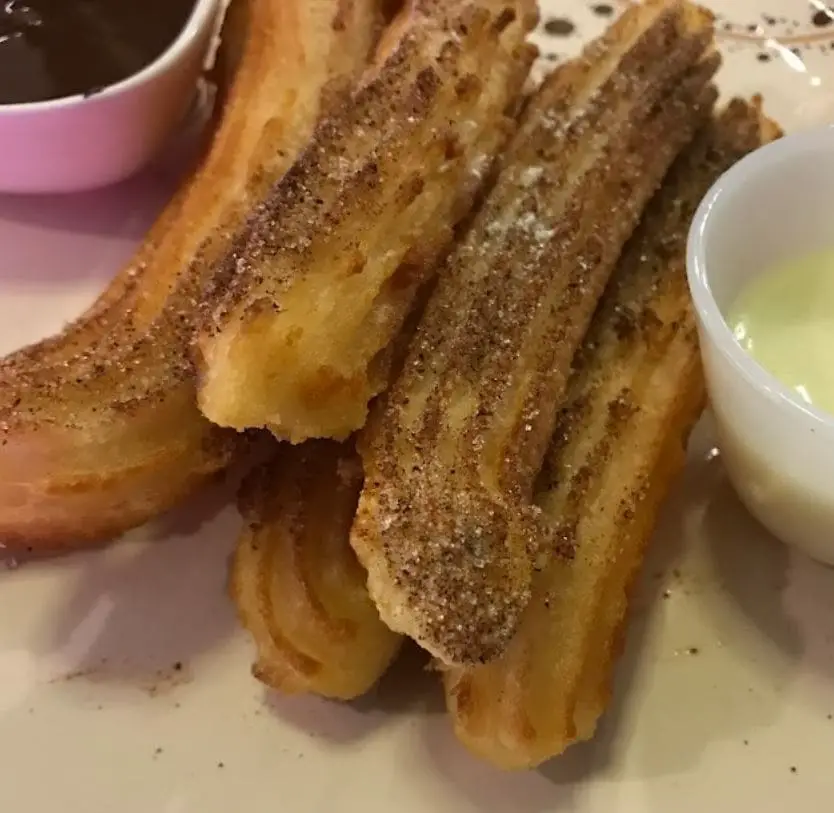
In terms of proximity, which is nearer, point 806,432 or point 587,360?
point 806,432

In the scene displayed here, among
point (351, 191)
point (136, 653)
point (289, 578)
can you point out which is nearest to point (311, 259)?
point (351, 191)

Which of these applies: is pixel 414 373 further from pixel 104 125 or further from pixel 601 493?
pixel 104 125

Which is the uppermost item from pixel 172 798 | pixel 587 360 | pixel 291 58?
pixel 291 58

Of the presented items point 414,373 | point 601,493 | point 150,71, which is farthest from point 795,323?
point 150,71

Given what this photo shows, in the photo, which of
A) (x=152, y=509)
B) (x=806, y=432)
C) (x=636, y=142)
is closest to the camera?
(x=806, y=432)

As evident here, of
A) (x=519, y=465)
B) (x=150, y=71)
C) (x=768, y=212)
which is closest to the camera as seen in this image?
(x=519, y=465)

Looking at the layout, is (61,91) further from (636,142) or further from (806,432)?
(806,432)

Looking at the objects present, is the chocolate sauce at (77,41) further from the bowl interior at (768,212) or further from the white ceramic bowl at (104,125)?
the bowl interior at (768,212)
